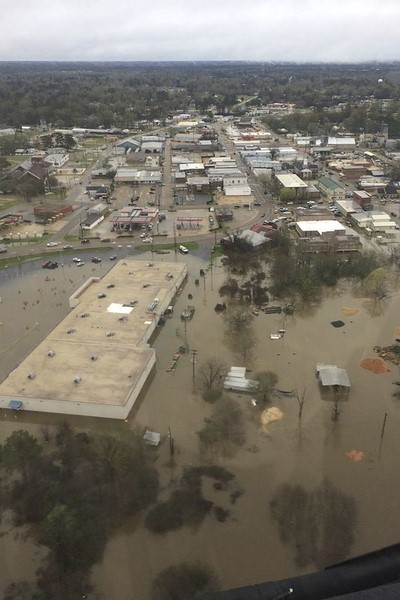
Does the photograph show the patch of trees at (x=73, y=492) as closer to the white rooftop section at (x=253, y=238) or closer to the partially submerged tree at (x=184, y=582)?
the partially submerged tree at (x=184, y=582)

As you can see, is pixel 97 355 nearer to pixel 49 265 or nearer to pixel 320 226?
pixel 49 265

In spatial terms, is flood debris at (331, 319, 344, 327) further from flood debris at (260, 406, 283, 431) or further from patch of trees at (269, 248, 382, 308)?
flood debris at (260, 406, 283, 431)

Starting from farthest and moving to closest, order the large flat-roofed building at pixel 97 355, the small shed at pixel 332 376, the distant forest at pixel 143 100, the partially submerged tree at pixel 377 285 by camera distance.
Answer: the distant forest at pixel 143 100 < the partially submerged tree at pixel 377 285 < the small shed at pixel 332 376 < the large flat-roofed building at pixel 97 355

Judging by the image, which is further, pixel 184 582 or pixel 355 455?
pixel 355 455

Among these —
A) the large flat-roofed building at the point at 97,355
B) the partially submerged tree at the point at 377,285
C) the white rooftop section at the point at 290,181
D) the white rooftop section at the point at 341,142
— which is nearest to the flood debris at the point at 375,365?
the partially submerged tree at the point at 377,285

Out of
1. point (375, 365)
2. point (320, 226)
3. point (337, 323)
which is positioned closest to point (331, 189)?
point (320, 226)

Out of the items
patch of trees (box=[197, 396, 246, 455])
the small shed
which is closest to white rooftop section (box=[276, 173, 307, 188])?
the small shed

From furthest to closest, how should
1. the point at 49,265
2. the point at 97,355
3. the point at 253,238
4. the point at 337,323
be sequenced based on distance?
the point at 253,238, the point at 49,265, the point at 337,323, the point at 97,355
